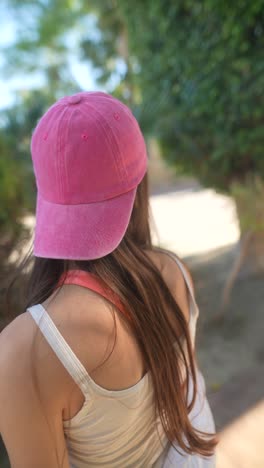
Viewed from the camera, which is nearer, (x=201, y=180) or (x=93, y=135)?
(x=93, y=135)

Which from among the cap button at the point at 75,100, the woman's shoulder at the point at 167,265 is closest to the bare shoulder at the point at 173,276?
the woman's shoulder at the point at 167,265

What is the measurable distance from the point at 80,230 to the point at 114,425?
17.7 inches

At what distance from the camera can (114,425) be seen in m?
0.91

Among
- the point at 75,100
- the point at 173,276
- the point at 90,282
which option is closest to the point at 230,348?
the point at 173,276

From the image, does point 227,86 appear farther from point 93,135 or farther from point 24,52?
point 24,52

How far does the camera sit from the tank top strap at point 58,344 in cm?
73

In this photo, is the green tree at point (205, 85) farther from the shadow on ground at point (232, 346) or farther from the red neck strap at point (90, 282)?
the red neck strap at point (90, 282)

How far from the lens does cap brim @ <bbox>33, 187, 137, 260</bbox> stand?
0.89 metres

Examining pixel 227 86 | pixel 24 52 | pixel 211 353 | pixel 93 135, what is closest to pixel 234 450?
pixel 211 353

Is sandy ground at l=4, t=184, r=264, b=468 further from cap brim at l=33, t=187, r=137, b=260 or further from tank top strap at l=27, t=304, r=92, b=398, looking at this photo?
tank top strap at l=27, t=304, r=92, b=398

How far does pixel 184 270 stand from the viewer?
1195 millimetres

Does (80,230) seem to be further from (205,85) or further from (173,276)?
(205,85)

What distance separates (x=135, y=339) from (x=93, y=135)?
47 cm

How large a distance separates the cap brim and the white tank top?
163 mm
